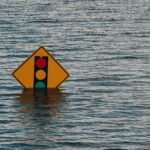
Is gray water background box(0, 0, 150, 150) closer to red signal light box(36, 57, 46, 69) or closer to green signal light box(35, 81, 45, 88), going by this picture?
green signal light box(35, 81, 45, 88)

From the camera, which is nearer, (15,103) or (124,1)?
(15,103)

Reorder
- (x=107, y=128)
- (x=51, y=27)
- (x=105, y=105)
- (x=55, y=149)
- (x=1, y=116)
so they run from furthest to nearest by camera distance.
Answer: (x=51, y=27)
(x=105, y=105)
(x=1, y=116)
(x=107, y=128)
(x=55, y=149)

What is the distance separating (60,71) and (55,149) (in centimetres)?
619

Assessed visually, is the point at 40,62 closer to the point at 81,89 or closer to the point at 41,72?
the point at 41,72

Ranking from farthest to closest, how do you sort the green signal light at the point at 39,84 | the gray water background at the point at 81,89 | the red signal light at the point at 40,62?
1. the green signal light at the point at 39,84
2. the red signal light at the point at 40,62
3. the gray water background at the point at 81,89

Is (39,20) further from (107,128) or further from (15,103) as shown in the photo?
(107,128)

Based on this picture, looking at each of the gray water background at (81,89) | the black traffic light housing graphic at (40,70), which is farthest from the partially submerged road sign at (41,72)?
the gray water background at (81,89)

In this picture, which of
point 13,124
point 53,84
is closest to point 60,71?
point 53,84

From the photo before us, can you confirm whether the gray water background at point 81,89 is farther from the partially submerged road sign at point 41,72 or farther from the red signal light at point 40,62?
the red signal light at point 40,62

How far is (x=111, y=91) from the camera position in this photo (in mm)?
24031

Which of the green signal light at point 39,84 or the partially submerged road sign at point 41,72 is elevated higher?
the partially submerged road sign at point 41,72

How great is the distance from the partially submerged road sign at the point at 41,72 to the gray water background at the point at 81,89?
301 millimetres

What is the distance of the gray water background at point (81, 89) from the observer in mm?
18609

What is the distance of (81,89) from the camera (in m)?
24.4
